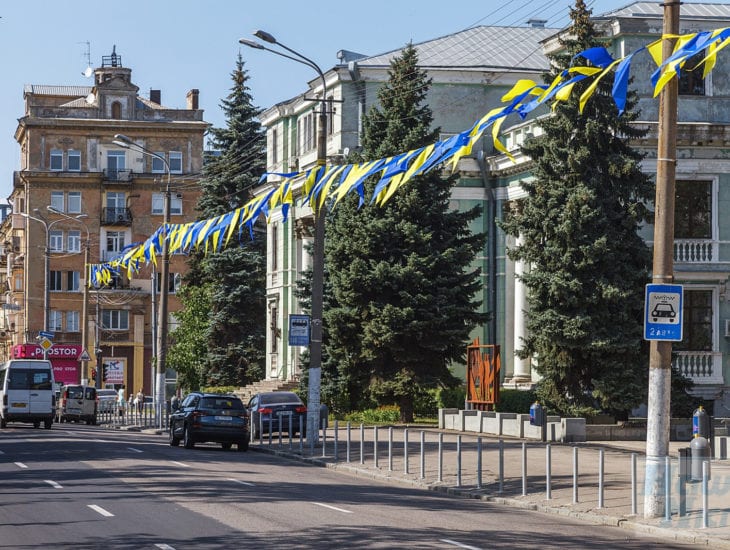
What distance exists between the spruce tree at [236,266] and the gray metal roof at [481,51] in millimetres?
15041

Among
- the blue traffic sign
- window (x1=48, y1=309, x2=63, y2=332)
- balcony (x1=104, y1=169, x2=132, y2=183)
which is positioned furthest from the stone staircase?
the blue traffic sign

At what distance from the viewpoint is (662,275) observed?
63.6ft

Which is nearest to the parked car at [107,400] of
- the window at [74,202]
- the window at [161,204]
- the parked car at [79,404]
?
the parked car at [79,404]

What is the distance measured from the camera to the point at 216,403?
36.5m

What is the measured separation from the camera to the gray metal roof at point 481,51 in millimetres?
59969

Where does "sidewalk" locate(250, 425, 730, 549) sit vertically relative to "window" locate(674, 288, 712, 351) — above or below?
below

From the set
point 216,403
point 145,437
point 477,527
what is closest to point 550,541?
point 477,527

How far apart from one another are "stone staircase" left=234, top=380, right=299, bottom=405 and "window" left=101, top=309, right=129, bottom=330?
34.3 m

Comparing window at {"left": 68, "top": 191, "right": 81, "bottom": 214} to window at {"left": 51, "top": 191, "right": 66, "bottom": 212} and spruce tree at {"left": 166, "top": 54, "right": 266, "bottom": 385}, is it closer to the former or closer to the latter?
window at {"left": 51, "top": 191, "right": 66, "bottom": 212}

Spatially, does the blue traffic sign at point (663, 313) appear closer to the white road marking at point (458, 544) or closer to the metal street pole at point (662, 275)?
the metal street pole at point (662, 275)

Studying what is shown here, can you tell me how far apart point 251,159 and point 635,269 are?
37.7 metres

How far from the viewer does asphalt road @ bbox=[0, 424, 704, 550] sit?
627 inches

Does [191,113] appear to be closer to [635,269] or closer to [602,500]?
[635,269]

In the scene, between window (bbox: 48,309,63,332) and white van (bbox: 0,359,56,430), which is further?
window (bbox: 48,309,63,332)
